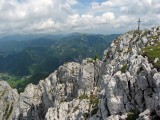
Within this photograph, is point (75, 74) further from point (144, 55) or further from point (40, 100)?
point (144, 55)

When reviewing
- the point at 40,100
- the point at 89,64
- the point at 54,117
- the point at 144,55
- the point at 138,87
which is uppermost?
the point at 144,55

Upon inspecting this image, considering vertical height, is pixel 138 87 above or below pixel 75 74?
above

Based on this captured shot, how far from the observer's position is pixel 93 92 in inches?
4990

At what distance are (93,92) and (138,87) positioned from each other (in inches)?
2602

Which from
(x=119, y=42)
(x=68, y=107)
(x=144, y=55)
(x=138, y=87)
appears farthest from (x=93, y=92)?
(x=138, y=87)

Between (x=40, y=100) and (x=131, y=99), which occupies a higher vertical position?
(x=131, y=99)

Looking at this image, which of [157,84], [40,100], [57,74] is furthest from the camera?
[40,100]

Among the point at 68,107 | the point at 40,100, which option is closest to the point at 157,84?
the point at 68,107

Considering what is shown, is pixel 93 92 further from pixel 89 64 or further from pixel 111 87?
pixel 111 87

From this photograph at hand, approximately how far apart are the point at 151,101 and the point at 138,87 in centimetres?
568

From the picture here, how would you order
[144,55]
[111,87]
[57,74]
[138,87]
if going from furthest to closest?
[57,74] → [144,55] → [111,87] → [138,87]

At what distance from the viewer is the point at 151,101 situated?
56.3m

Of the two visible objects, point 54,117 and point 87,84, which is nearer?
point 54,117

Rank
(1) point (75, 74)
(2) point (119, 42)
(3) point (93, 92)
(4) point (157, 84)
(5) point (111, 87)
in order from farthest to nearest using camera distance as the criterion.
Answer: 1. (1) point (75, 74)
2. (2) point (119, 42)
3. (3) point (93, 92)
4. (5) point (111, 87)
5. (4) point (157, 84)
